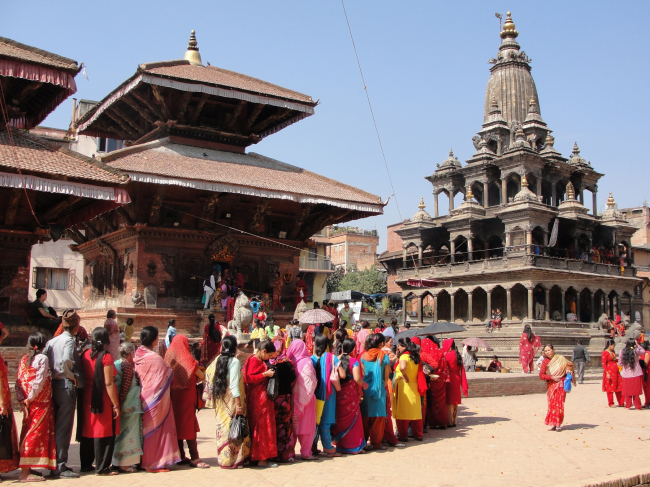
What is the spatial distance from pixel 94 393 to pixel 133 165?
37.1ft

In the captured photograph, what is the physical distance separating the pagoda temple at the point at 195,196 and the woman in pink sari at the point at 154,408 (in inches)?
407

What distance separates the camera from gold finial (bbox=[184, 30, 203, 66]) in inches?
925

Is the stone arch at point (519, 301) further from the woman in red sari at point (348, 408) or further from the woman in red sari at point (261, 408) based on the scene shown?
the woman in red sari at point (261, 408)

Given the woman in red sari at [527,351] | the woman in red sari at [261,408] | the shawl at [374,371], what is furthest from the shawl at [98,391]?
the woman in red sari at [527,351]

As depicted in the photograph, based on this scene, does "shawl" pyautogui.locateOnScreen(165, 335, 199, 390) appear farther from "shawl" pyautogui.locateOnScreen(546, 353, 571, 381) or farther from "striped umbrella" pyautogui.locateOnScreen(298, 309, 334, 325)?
"striped umbrella" pyautogui.locateOnScreen(298, 309, 334, 325)

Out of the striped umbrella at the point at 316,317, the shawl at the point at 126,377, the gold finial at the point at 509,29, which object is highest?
the gold finial at the point at 509,29

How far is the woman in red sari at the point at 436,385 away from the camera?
10586 mm

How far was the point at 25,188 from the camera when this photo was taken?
12820 mm

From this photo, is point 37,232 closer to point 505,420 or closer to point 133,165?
point 133,165

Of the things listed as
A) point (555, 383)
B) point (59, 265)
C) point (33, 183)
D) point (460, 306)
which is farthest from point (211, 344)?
point (460, 306)

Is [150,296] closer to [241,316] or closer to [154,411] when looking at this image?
[241,316]

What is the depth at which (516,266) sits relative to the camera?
1471 inches

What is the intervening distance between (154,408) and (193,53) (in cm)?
1875

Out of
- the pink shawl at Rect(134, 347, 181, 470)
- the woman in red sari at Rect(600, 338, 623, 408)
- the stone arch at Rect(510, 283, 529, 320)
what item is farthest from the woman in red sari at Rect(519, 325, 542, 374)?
the pink shawl at Rect(134, 347, 181, 470)
